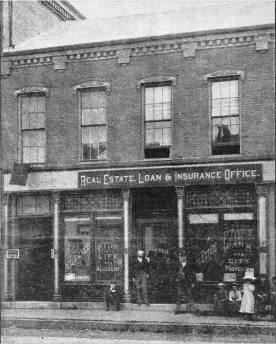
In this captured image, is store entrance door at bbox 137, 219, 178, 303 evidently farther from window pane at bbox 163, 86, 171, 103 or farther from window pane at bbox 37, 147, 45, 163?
window pane at bbox 37, 147, 45, 163

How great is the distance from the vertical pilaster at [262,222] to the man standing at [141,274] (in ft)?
9.61

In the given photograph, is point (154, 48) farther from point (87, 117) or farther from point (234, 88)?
point (87, 117)

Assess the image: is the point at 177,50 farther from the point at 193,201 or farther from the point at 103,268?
the point at 103,268

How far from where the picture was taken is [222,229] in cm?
1658

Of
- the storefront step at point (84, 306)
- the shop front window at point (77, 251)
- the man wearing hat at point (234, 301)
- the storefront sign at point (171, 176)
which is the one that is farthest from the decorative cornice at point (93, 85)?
the man wearing hat at point (234, 301)

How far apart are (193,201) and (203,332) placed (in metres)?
4.15

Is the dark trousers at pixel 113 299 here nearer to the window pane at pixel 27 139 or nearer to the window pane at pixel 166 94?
the window pane at pixel 27 139

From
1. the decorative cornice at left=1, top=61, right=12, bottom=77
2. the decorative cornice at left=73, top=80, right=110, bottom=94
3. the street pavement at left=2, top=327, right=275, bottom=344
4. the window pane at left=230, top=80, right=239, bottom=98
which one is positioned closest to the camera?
the street pavement at left=2, top=327, right=275, bottom=344

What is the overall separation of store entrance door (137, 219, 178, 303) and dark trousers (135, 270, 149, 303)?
389 mm

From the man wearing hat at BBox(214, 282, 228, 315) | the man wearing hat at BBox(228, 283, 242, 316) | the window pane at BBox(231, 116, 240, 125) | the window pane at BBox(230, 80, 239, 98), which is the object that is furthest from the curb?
the window pane at BBox(230, 80, 239, 98)

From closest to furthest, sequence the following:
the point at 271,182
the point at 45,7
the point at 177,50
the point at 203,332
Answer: the point at 203,332 < the point at 271,182 < the point at 177,50 < the point at 45,7

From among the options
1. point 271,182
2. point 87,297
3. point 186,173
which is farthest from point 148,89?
point 87,297

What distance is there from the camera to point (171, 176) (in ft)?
54.7

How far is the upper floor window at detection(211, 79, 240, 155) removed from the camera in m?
16.5
